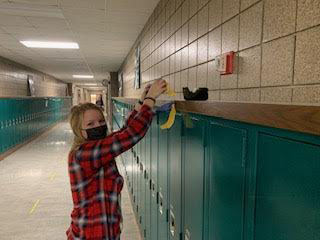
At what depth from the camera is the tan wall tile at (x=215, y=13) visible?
1.70m

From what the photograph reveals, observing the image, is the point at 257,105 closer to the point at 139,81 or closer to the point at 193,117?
the point at 193,117

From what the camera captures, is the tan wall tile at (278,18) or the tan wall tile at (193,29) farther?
the tan wall tile at (193,29)

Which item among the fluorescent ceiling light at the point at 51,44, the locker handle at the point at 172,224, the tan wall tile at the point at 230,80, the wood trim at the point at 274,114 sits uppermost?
the fluorescent ceiling light at the point at 51,44

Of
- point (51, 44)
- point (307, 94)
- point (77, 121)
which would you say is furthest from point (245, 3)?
point (51, 44)

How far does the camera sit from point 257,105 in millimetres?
671

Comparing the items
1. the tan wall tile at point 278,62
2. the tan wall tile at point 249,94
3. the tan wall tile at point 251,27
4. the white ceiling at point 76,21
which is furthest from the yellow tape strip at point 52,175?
the tan wall tile at point 278,62

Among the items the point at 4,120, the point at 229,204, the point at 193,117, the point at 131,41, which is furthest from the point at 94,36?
the point at 229,204

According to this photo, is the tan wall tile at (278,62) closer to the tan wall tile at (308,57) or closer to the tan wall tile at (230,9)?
the tan wall tile at (308,57)

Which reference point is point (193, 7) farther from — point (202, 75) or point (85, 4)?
point (85, 4)

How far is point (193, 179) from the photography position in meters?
1.21

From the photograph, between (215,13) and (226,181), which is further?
(215,13)

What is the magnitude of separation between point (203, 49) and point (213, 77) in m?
0.28

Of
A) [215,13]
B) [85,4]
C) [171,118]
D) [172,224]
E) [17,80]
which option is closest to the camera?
[171,118]

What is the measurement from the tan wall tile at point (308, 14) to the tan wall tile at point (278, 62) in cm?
7
